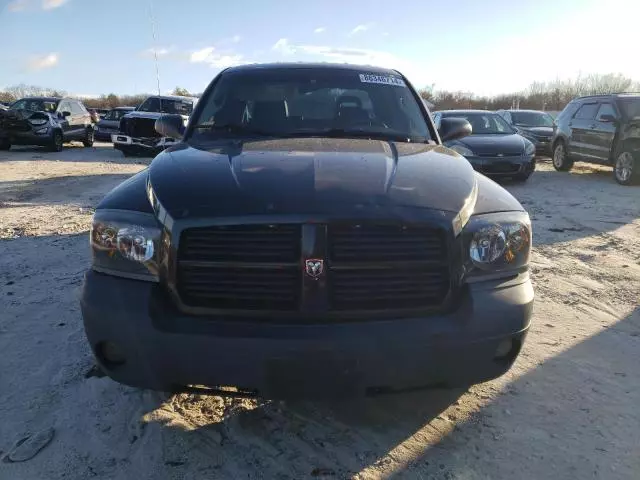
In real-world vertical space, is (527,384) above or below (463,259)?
below

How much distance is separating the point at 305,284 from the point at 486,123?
450 inches

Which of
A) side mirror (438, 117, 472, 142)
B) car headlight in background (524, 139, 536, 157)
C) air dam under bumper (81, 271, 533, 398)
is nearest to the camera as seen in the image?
air dam under bumper (81, 271, 533, 398)

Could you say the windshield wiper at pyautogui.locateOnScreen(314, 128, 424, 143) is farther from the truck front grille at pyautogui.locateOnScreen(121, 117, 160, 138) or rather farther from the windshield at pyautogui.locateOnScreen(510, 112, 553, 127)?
the windshield at pyautogui.locateOnScreen(510, 112, 553, 127)

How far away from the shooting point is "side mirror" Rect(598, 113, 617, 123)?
38.1 feet

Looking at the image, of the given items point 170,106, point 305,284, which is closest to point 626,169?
point 305,284

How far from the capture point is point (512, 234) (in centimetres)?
243

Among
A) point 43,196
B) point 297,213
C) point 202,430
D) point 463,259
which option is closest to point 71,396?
point 202,430

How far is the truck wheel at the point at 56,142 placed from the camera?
58.3 ft

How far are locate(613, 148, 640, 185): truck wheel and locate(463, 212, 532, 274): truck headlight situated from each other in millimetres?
10021

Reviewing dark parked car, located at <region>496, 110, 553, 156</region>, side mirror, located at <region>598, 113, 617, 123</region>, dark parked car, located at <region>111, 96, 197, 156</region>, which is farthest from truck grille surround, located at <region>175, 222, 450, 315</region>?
dark parked car, located at <region>496, 110, 553, 156</region>

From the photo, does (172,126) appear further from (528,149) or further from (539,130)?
(539,130)

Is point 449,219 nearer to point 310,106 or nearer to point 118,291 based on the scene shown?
point 118,291

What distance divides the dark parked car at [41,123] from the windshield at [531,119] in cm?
1543

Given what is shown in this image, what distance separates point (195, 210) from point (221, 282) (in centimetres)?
32
